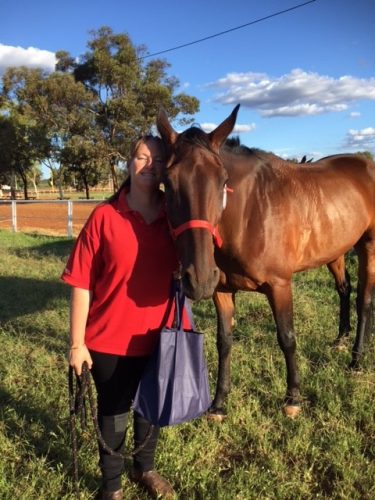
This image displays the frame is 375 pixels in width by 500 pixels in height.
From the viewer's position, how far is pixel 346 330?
4.85 m

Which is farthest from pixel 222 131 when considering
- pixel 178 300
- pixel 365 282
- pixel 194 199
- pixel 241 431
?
pixel 365 282

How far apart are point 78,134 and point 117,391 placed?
3273cm

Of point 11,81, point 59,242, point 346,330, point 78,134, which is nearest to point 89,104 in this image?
point 78,134

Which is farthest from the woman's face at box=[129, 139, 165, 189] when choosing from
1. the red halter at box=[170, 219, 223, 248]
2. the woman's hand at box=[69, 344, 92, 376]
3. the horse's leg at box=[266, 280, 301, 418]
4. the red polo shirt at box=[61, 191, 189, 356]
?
the horse's leg at box=[266, 280, 301, 418]

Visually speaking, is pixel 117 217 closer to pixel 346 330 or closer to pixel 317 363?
pixel 317 363

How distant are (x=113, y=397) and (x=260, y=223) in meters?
1.64

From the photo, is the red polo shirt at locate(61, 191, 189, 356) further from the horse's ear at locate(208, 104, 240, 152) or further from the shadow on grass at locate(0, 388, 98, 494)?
the shadow on grass at locate(0, 388, 98, 494)

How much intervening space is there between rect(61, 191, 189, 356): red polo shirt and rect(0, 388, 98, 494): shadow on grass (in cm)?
91

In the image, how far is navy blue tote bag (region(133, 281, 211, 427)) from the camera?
2154 mm

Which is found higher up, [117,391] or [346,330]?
[117,391]

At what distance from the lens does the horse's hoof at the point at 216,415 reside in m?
3.22

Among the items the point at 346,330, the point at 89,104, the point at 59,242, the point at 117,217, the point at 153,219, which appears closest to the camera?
the point at 117,217

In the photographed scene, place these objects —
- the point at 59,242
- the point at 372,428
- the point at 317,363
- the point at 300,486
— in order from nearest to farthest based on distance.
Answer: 1. the point at 300,486
2. the point at 372,428
3. the point at 317,363
4. the point at 59,242

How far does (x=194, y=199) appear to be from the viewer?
86.4 inches
